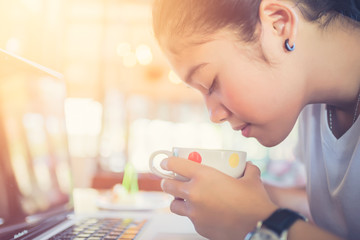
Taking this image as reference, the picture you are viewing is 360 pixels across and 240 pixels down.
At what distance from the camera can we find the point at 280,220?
47 centimetres

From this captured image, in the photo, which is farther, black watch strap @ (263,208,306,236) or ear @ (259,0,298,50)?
ear @ (259,0,298,50)

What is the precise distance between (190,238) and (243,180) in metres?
0.18

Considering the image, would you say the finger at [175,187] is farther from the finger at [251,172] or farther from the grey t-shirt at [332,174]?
the grey t-shirt at [332,174]

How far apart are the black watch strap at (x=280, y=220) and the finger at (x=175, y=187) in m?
0.16

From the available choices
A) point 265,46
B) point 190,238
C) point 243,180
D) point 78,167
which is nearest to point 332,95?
point 265,46

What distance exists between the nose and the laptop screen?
16.1 inches

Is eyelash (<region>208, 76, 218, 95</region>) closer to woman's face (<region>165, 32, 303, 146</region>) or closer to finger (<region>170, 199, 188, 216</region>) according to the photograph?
woman's face (<region>165, 32, 303, 146</region>)

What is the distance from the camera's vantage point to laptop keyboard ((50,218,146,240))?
63 centimetres

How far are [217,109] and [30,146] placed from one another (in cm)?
43

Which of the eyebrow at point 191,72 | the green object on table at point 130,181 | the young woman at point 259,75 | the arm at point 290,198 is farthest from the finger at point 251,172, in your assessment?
the green object on table at point 130,181

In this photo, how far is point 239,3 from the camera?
2.15 feet

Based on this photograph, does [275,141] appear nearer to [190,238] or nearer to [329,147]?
[329,147]

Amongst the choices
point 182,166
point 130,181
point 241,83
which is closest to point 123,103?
point 130,181

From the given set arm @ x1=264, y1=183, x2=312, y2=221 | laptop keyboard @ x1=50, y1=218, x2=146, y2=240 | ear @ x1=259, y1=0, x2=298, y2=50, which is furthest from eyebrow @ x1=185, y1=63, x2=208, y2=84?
arm @ x1=264, y1=183, x2=312, y2=221
